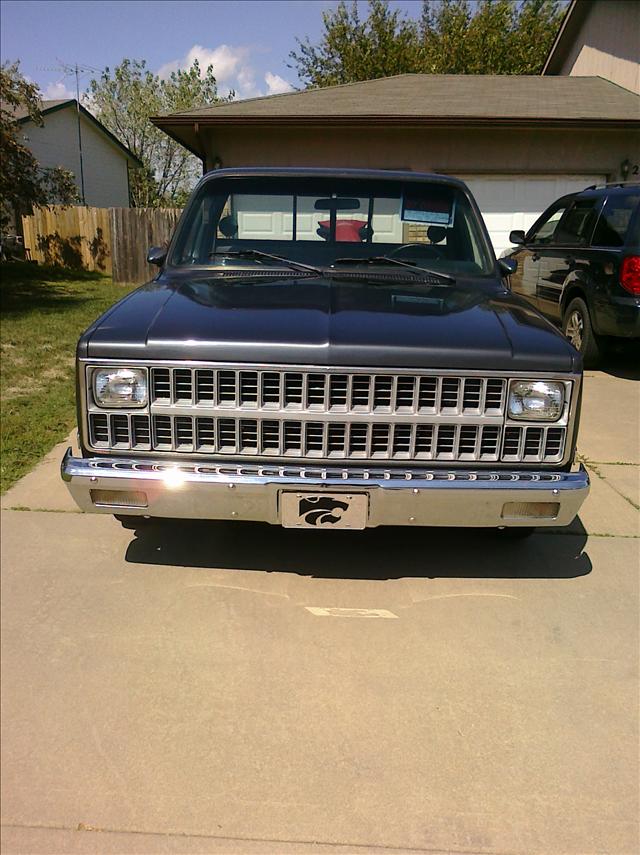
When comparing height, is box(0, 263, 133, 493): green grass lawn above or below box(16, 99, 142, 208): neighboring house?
below

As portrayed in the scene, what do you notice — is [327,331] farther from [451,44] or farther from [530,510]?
[451,44]

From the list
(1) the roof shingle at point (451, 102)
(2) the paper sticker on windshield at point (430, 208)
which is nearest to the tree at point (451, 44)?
(1) the roof shingle at point (451, 102)

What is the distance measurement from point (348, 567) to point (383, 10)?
31054 mm

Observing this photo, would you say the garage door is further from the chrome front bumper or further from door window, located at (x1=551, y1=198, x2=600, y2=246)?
the chrome front bumper

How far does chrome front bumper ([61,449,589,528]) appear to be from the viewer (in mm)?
2930

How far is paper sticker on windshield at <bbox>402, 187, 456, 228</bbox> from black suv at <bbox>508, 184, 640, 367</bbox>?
3253mm

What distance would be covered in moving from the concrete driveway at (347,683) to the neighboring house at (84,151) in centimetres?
2476

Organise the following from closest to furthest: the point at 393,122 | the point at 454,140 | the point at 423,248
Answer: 1. the point at 423,248
2. the point at 393,122
3. the point at 454,140

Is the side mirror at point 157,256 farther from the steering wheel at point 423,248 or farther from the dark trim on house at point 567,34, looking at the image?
the dark trim on house at point 567,34

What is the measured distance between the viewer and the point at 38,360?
812cm

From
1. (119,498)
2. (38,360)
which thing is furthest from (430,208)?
(38,360)

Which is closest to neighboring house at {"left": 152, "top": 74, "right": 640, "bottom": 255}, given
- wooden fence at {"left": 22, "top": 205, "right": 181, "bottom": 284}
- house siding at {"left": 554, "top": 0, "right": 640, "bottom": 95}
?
house siding at {"left": 554, "top": 0, "right": 640, "bottom": 95}

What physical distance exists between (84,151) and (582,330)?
26.7 meters

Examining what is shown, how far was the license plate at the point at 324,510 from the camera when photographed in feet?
9.64
